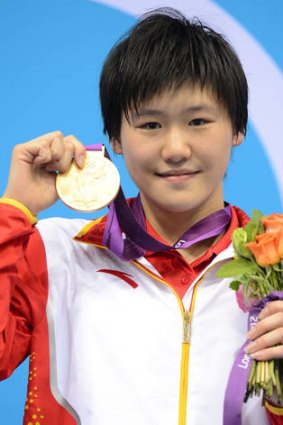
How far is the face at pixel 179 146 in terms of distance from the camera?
1369 mm

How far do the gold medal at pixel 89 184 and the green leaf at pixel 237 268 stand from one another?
0.22 m

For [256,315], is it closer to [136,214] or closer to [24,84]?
[136,214]

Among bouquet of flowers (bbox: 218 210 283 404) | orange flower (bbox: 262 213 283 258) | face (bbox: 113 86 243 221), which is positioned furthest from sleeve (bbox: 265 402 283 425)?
face (bbox: 113 86 243 221)

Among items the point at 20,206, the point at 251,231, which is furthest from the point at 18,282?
the point at 251,231

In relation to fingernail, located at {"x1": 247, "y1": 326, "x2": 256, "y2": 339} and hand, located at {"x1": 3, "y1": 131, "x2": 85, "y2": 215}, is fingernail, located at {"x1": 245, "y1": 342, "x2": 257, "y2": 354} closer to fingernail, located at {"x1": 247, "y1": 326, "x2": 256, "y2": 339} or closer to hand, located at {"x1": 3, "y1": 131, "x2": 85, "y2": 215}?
fingernail, located at {"x1": 247, "y1": 326, "x2": 256, "y2": 339}

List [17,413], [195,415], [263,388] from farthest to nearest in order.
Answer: [17,413]
[195,415]
[263,388]

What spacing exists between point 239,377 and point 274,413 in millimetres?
75

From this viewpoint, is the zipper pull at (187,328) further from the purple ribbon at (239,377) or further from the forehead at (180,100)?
the forehead at (180,100)

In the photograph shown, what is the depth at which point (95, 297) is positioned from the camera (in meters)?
1.42

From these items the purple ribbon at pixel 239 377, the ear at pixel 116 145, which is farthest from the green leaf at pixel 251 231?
the ear at pixel 116 145

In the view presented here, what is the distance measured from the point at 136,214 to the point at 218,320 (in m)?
0.27

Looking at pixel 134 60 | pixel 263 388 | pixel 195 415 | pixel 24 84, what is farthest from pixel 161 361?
pixel 24 84

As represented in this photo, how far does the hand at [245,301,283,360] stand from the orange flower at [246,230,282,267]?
64 mm

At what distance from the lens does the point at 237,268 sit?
1.28 meters
